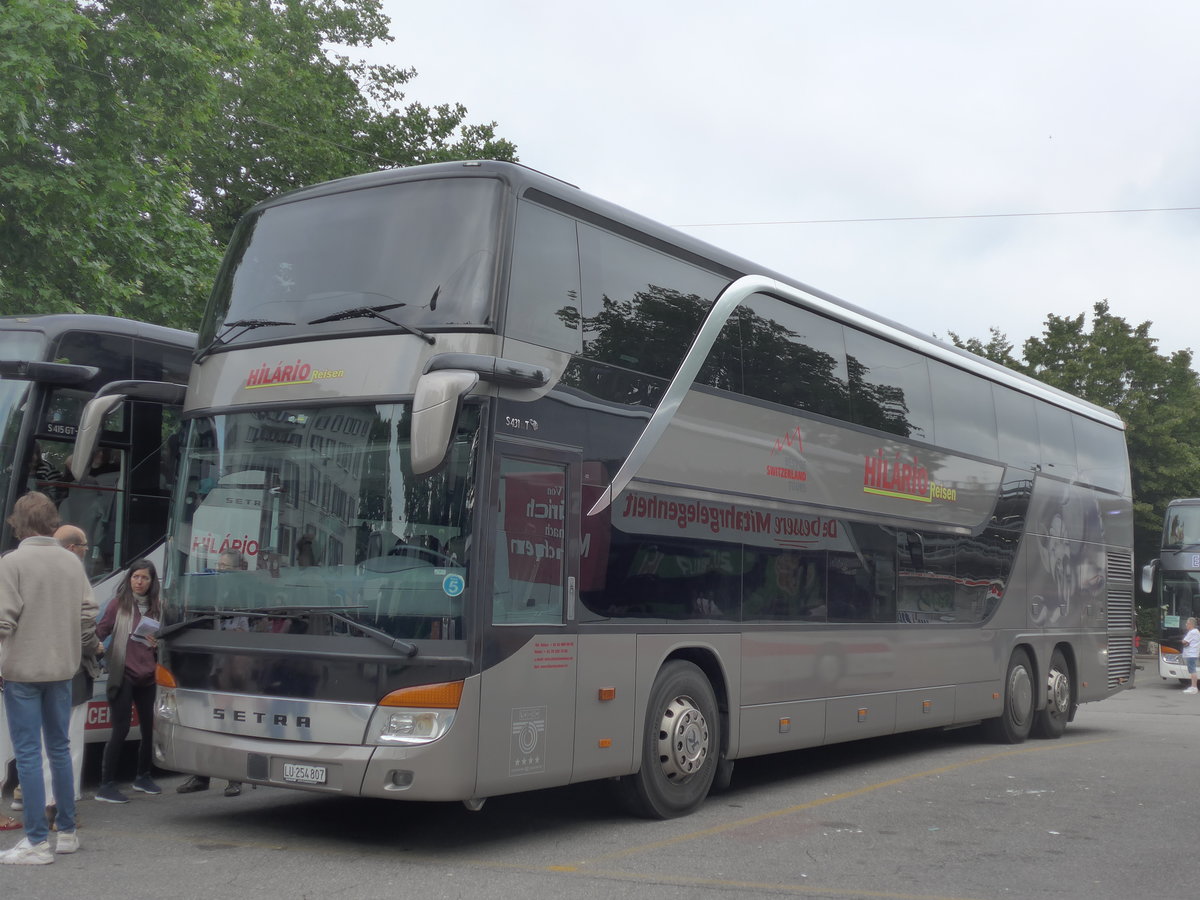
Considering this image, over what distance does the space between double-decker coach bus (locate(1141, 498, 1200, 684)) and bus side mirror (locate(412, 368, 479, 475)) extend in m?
28.4

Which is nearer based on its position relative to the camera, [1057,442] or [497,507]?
[497,507]

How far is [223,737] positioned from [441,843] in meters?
1.49

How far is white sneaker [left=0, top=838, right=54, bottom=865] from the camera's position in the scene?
6992 millimetres

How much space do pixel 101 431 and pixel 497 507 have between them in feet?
11.0

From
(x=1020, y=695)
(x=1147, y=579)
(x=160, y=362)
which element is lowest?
(x=1020, y=695)

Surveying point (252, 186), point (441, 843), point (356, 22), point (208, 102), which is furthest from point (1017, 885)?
point (356, 22)

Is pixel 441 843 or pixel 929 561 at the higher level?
pixel 929 561

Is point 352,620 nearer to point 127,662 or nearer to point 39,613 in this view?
point 39,613

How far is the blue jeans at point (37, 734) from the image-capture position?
7016mm

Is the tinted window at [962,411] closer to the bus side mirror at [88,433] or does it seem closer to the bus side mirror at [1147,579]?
the bus side mirror at [88,433]

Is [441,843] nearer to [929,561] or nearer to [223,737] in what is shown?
[223,737]

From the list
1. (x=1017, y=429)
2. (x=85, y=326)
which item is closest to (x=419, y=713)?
(x=85, y=326)

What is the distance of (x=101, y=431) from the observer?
927 centimetres

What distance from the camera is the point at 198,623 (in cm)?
814
